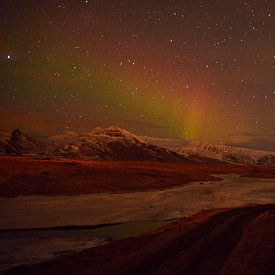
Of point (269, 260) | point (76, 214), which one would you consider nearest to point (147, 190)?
point (76, 214)

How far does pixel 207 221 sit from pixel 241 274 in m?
12.4

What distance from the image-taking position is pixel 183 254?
16266mm

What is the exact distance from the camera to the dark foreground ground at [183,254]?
1432cm

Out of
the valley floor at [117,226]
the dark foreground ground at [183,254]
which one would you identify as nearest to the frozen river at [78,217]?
the valley floor at [117,226]

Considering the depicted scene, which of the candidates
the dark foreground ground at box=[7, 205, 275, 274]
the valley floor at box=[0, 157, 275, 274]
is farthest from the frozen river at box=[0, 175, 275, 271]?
the dark foreground ground at box=[7, 205, 275, 274]

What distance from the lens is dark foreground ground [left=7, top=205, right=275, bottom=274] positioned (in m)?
14.3

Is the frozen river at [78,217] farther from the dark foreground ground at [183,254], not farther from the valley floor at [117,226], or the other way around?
the dark foreground ground at [183,254]

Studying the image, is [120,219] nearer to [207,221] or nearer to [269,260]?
[207,221]

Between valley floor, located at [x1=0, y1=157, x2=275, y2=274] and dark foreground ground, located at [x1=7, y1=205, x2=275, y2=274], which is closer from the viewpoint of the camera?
dark foreground ground, located at [x1=7, y1=205, x2=275, y2=274]

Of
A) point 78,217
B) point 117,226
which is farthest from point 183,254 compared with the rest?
point 78,217

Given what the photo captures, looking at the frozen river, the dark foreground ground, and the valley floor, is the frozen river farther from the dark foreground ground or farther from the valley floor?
the dark foreground ground

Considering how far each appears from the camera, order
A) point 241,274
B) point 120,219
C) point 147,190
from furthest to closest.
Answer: point 147,190 < point 120,219 < point 241,274

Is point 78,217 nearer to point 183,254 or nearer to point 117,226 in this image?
point 117,226

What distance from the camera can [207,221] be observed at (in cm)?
2589
